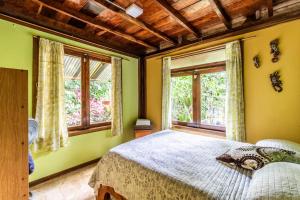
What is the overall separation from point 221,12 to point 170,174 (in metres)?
2.23

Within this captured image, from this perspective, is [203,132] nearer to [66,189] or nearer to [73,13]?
[66,189]

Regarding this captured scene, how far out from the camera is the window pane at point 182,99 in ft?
11.0

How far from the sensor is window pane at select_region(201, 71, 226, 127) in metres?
2.88

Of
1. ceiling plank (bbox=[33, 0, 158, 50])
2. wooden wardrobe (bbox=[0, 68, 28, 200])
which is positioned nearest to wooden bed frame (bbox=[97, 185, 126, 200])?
wooden wardrobe (bbox=[0, 68, 28, 200])

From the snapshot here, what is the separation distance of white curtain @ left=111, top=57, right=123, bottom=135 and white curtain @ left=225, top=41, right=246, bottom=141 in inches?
83.8

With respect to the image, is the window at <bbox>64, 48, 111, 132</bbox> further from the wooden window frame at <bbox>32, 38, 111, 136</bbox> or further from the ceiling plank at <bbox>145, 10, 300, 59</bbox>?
the ceiling plank at <bbox>145, 10, 300, 59</bbox>

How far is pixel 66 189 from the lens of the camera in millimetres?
2264

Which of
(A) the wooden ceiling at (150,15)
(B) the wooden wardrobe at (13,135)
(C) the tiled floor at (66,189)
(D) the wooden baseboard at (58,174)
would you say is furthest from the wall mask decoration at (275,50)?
(D) the wooden baseboard at (58,174)

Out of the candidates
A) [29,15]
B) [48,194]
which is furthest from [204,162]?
[29,15]

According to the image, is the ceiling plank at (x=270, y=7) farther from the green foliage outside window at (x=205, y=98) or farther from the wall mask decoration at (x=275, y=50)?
the green foliage outside window at (x=205, y=98)

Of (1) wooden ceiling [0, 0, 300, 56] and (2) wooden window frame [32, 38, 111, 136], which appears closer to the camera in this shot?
(1) wooden ceiling [0, 0, 300, 56]

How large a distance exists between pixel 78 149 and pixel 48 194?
0.87 m

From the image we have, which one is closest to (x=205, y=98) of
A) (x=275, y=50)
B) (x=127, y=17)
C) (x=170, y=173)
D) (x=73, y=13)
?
(x=275, y=50)

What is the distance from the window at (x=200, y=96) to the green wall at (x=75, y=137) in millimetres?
1064
